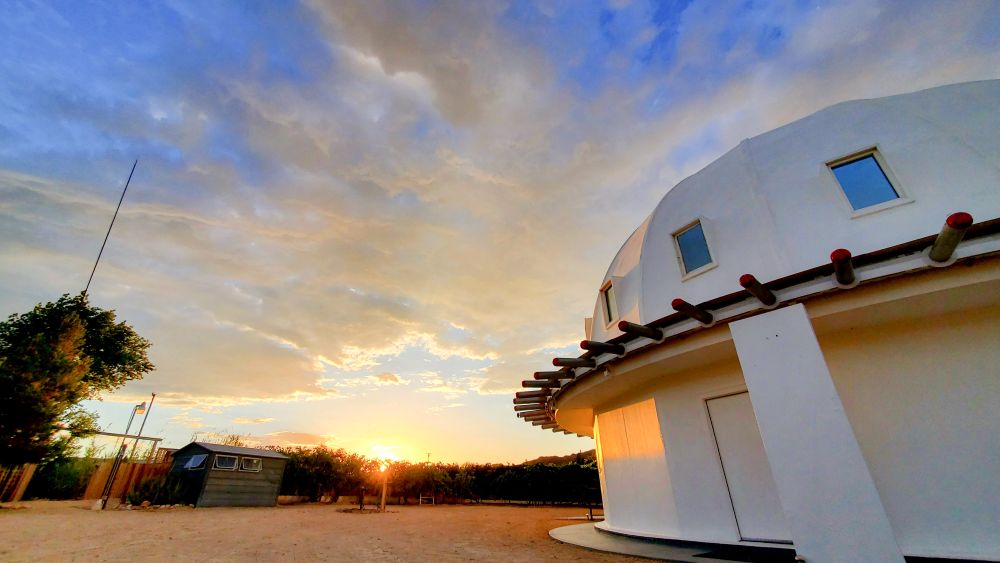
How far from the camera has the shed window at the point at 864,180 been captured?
5.39 m

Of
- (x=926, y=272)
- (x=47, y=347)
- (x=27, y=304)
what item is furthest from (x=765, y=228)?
(x=27, y=304)

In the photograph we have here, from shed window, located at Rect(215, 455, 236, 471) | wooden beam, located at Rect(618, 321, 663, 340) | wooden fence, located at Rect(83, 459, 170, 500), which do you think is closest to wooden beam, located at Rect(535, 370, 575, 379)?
wooden beam, located at Rect(618, 321, 663, 340)

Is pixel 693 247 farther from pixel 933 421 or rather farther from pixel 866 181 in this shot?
pixel 933 421

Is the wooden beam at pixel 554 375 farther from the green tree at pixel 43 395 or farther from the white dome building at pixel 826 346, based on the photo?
the green tree at pixel 43 395

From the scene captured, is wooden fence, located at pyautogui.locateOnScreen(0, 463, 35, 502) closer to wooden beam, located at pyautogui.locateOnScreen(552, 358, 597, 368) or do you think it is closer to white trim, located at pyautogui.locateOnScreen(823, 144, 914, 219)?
wooden beam, located at pyautogui.locateOnScreen(552, 358, 597, 368)

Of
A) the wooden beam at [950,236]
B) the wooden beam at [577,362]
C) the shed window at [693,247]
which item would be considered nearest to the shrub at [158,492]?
the wooden beam at [577,362]

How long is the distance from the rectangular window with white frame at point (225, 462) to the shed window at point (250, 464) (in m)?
0.40

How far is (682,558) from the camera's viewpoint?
207 inches

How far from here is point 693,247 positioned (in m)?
6.92

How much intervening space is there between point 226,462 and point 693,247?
A: 23.9 m

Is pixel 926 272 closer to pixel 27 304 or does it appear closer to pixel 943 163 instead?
pixel 943 163

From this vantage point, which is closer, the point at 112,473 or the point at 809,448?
the point at 809,448

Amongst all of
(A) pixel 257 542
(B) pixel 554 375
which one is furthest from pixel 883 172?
(A) pixel 257 542

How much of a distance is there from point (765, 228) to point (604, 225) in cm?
596
